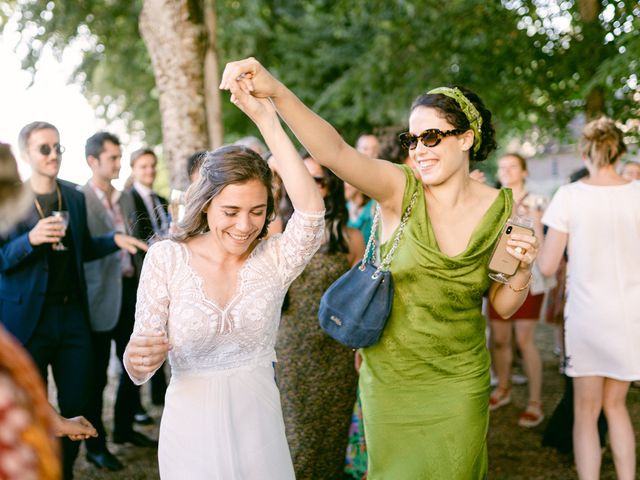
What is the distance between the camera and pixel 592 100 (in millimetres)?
6887

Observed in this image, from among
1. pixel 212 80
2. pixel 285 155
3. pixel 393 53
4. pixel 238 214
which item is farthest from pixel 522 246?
pixel 393 53

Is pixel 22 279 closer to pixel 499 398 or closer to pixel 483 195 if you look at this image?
pixel 483 195

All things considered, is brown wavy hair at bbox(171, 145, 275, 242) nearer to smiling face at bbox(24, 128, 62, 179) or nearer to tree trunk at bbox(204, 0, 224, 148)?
smiling face at bbox(24, 128, 62, 179)

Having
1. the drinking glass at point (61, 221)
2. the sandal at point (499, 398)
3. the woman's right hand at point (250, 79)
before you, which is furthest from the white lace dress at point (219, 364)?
the sandal at point (499, 398)

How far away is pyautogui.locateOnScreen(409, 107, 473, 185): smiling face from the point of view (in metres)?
2.68

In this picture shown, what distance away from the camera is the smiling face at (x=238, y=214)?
2395mm

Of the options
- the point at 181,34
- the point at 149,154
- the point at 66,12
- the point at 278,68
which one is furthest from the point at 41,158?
the point at 278,68

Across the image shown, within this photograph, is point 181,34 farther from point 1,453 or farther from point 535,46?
point 1,453

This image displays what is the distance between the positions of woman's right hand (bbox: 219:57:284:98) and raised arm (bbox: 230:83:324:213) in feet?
0.22

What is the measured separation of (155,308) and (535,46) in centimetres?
690

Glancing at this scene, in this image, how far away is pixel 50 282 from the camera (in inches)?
159

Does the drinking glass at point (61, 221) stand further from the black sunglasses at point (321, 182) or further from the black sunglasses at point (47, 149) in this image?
the black sunglasses at point (321, 182)

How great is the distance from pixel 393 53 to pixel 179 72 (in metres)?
4.50

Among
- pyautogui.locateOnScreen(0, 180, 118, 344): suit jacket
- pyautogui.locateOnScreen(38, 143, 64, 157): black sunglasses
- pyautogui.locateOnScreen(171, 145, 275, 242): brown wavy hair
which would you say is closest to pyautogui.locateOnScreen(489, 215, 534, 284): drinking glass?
pyautogui.locateOnScreen(171, 145, 275, 242): brown wavy hair
